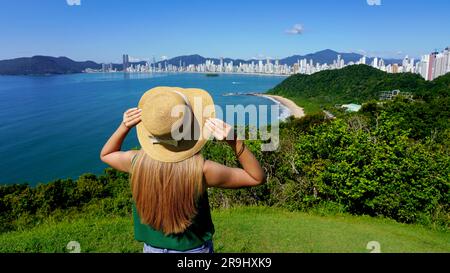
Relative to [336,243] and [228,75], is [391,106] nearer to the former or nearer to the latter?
[336,243]

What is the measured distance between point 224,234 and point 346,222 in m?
2.43

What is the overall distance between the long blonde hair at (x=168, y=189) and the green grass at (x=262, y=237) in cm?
233

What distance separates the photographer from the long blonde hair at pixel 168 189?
1.27 m

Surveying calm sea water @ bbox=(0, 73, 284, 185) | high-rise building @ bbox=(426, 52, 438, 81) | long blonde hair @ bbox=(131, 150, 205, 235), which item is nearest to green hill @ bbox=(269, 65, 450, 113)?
high-rise building @ bbox=(426, 52, 438, 81)

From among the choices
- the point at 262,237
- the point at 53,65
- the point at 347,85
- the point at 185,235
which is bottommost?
the point at 262,237

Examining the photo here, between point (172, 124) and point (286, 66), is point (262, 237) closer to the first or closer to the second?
point (172, 124)

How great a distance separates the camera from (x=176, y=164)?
1.27 metres

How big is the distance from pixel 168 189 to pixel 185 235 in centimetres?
25

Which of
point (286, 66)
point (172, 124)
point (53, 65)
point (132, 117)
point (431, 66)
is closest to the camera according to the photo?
point (172, 124)

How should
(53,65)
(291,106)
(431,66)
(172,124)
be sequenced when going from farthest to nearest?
(53,65) < (431,66) < (291,106) < (172,124)

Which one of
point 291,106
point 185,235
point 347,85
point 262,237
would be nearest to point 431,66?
→ point 347,85

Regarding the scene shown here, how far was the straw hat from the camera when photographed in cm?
123

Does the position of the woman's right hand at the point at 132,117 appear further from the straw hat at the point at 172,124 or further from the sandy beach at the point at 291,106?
the sandy beach at the point at 291,106

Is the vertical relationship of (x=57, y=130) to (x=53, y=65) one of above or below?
below
